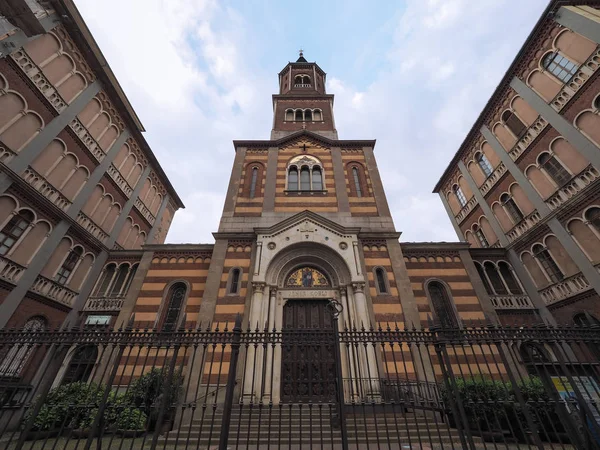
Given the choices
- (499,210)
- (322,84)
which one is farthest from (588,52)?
(322,84)

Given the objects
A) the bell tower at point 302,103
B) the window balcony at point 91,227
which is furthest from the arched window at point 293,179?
the window balcony at point 91,227

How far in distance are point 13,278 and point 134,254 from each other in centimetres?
520

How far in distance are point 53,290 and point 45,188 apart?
16.4 feet

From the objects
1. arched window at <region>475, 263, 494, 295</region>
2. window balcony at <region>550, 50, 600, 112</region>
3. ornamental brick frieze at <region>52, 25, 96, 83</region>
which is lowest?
arched window at <region>475, 263, 494, 295</region>

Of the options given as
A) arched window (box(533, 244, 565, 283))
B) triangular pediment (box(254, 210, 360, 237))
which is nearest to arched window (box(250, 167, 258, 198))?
triangular pediment (box(254, 210, 360, 237))

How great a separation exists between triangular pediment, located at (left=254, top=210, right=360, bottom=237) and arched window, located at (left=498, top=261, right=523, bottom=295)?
959cm

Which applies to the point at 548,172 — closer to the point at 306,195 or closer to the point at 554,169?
the point at 554,169

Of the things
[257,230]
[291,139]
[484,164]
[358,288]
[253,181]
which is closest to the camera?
[358,288]

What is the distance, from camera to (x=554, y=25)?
15.1 m

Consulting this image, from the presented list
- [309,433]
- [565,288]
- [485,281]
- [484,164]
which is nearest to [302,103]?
[484,164]

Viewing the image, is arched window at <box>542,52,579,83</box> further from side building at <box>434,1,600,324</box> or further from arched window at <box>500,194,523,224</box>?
arched window at <box>500,194,523,224</box>

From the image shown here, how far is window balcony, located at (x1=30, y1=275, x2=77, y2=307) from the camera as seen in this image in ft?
42.2

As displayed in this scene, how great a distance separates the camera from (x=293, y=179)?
A: 17344mm

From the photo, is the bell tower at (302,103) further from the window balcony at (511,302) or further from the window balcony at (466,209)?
the window balcony at (511,302)
